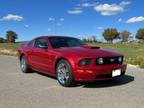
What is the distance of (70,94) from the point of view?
279 inches

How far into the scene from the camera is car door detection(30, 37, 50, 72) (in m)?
9.05

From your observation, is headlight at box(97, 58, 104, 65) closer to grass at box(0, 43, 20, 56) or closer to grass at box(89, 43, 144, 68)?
grass at box(89, 43, 144, 68)

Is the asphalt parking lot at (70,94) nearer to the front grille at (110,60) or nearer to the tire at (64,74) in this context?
the tire at (64,74)

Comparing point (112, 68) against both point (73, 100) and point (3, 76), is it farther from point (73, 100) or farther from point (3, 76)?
point (3, 76)

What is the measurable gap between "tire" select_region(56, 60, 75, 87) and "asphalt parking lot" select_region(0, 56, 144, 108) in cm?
16

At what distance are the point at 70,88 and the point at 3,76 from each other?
3.28 meters

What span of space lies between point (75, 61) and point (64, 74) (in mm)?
633

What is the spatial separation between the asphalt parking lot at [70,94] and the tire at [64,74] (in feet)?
0.51

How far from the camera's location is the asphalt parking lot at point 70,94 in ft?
19.9

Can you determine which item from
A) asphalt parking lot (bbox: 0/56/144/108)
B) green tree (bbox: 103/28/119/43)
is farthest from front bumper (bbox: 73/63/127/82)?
green tree (bbox: 103/28/119/43)

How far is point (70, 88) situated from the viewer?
7.86 meters

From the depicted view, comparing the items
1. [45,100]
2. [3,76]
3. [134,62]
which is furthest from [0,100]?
[134,62]

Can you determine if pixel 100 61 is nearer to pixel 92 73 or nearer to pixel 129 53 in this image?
pixel 92 73

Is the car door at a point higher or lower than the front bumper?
higher
